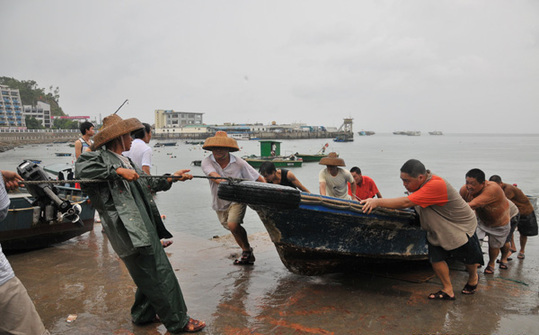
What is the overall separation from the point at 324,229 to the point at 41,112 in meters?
127

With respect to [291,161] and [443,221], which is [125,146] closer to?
[443,221]

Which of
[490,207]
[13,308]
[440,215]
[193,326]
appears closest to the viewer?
[13,308]

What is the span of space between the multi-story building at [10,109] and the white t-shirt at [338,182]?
361 ft

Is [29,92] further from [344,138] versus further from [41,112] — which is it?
[344,138]

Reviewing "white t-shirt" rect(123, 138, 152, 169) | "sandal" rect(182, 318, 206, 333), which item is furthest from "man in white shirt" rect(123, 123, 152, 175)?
"sandal" rect(182, 318, 206, 333)

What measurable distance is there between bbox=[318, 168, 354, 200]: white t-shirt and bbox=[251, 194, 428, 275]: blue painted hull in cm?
163

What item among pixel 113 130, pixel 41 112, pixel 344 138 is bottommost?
pixel 344 138

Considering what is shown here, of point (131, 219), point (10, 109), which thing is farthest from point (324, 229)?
point (10, 109)

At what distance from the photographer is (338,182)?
6.47 meters

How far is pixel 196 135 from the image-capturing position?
112312 mm

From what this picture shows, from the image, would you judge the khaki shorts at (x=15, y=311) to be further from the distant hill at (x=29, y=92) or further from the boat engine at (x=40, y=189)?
the distant hill at (x=29, y=92)

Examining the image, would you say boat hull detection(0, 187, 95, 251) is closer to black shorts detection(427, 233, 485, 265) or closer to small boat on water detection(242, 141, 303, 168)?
black shorts detection(427, 233, 485, 265)

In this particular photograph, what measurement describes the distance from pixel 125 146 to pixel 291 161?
3409 centimetres

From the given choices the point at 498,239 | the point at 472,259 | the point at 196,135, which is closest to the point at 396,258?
the point at 472,259
